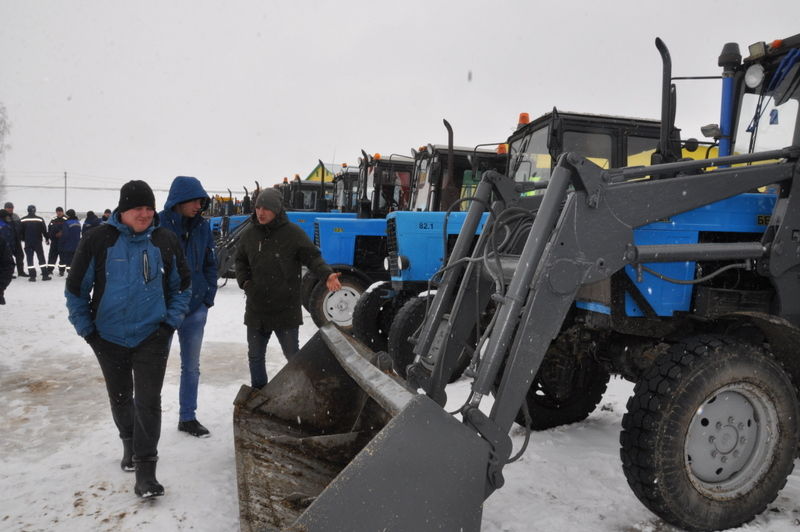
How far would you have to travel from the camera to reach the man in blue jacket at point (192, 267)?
365 centimetres

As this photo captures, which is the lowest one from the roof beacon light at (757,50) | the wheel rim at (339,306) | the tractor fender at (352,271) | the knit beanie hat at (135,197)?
the wheel rim at (339,306)

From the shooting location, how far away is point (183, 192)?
3621mm

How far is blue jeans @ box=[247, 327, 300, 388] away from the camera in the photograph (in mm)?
4027

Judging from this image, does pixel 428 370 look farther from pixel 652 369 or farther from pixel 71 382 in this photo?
pixel 71 382

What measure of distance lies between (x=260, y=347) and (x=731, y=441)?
2.90m

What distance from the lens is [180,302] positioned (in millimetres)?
3150

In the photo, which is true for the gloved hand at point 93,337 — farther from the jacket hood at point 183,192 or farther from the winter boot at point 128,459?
the jacket hood at point 183,192

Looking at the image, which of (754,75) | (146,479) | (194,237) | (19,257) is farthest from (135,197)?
(19,257)

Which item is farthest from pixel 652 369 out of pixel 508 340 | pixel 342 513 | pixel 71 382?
pixel 71 382

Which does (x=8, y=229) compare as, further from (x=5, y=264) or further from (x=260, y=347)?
(x=260, y=347)

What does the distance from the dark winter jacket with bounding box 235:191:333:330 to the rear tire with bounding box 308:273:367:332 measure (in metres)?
3.44

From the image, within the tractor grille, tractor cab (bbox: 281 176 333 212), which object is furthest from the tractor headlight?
tractor cab (bbox: 281 176 333 212)

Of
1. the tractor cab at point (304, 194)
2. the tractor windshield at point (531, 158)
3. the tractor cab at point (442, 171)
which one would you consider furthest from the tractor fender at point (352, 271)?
the tractor cab at point (304, 194)

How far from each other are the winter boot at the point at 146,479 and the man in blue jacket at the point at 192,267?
83cm
